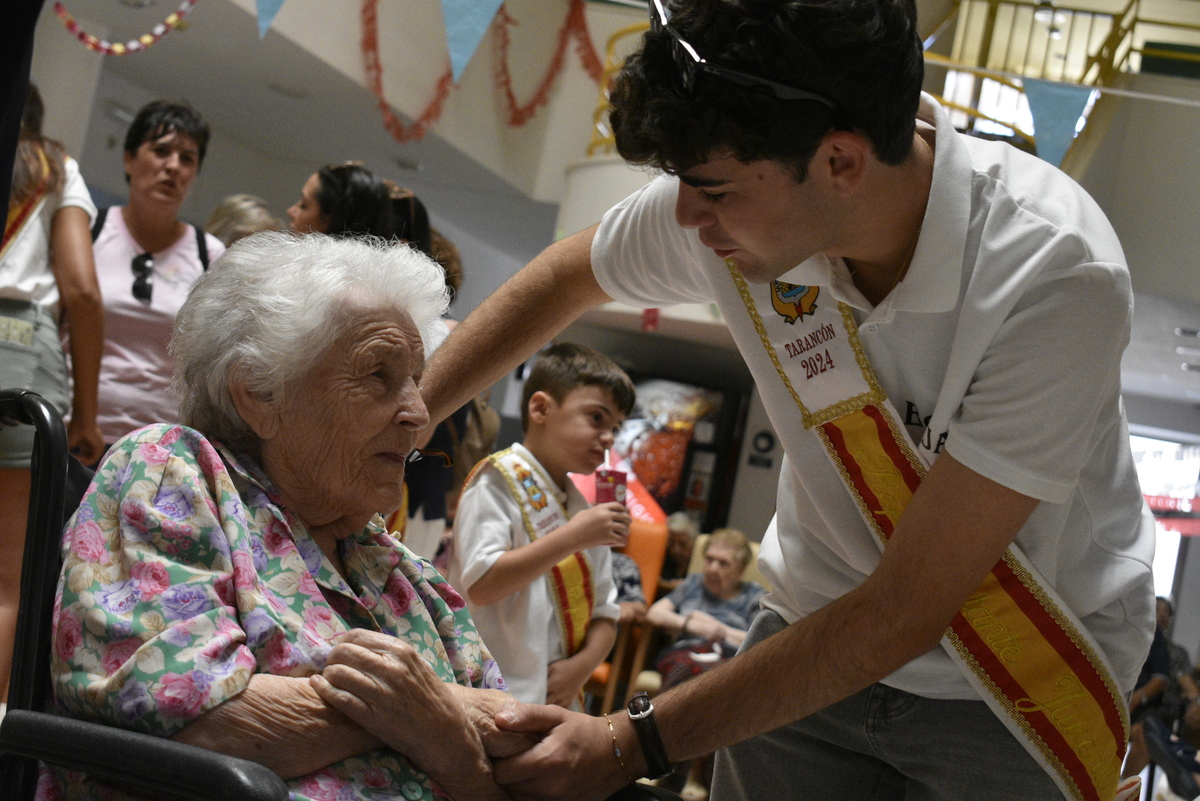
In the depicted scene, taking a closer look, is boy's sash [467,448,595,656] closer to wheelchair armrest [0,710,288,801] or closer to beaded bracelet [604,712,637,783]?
beaded bracelet [604,712,637,783]

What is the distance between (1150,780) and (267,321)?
4986mm

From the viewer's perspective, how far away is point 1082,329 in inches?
47.0

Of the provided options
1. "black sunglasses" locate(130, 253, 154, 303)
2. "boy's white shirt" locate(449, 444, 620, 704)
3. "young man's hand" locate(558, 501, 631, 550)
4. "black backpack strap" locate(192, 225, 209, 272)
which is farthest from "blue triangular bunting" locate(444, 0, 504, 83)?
"young man's hand" locate(558, 501, 631, 550)

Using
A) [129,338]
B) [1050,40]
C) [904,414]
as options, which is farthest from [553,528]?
[1050,40]

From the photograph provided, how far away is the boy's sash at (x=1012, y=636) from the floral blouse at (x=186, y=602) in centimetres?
69

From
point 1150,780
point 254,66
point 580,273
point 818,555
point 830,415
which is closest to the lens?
point 830,415

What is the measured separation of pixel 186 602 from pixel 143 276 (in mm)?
2198

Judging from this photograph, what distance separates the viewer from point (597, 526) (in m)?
2.46

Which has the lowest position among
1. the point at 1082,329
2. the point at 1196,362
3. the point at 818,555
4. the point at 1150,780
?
the point at 1150,780

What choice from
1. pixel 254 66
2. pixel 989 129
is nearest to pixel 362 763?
pixel 254 66

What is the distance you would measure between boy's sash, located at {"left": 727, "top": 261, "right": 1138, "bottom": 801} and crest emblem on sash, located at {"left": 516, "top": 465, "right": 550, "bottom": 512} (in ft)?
4.10

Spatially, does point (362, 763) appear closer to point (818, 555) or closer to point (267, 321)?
point (267, 321)

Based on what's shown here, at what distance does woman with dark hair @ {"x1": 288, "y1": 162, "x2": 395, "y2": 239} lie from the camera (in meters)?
2.80

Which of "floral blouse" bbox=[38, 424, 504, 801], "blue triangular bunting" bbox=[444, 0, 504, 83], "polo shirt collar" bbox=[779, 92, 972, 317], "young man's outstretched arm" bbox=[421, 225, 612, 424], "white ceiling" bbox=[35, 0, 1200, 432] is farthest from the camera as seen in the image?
"white ceiling" bbox=[35, 0, 1200, 432]
